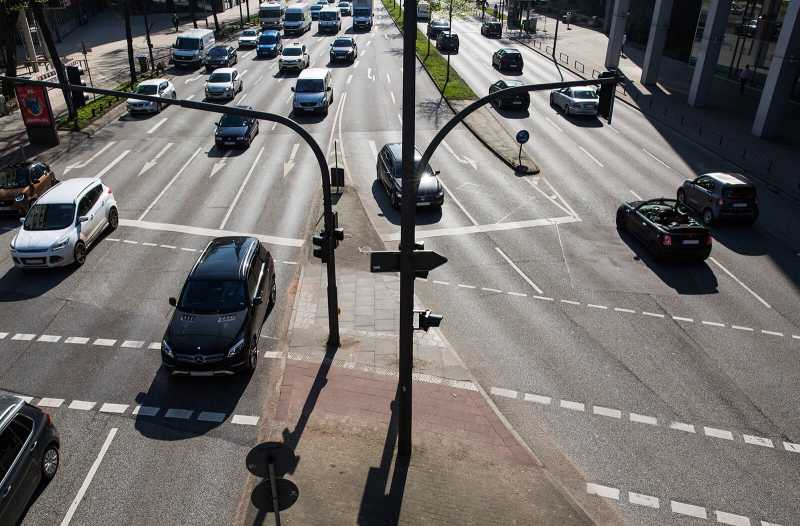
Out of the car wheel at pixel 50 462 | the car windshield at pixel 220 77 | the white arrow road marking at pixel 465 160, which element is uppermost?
the car windshield at pixel 220 77

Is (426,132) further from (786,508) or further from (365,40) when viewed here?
(365,40)

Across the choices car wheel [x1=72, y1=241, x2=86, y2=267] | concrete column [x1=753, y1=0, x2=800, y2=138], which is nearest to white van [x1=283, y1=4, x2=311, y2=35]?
concrete column [x1=753, y1=0, x2=800, y2=138]

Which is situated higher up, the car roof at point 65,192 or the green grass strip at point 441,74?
the car roof at point 65,192

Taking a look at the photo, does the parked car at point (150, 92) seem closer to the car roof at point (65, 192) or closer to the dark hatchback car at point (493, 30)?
the car roof at point (65, 192)

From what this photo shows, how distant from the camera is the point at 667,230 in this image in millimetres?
18781

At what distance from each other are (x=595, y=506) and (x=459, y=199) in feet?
50.5

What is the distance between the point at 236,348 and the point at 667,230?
44.7 ft

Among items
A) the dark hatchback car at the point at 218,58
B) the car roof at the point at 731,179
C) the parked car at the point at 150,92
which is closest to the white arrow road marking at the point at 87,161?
the parked car at the point at 150,92

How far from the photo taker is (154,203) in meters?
23.3

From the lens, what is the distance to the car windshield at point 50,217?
59.4 feet

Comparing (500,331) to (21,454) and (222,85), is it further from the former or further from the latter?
(222,85)

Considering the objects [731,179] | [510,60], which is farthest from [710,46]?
[731,179]

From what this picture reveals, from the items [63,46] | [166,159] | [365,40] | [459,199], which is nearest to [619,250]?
[459,199]

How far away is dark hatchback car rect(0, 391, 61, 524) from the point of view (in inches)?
357
